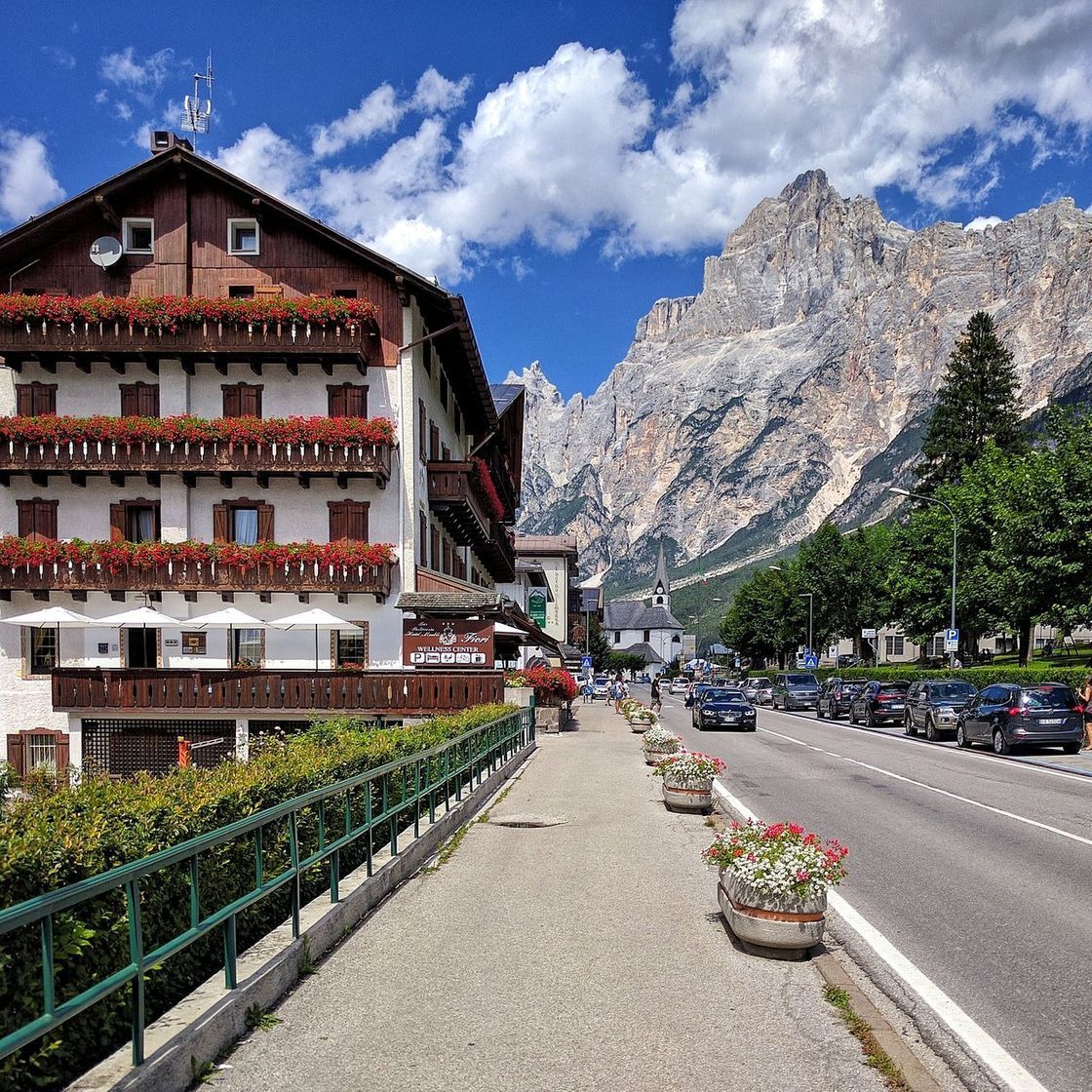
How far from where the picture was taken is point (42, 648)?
1200 inches

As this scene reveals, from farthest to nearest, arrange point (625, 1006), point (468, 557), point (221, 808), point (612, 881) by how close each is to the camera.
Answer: point (468, 557) < point (612, 881) < point (221, 808) < point (625, 1006)

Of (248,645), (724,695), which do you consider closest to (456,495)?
(248,645)

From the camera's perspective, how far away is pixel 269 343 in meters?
29.5

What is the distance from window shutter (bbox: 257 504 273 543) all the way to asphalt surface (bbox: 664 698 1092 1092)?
1543 cm

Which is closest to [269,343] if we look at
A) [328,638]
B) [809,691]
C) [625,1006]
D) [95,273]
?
[95,273]

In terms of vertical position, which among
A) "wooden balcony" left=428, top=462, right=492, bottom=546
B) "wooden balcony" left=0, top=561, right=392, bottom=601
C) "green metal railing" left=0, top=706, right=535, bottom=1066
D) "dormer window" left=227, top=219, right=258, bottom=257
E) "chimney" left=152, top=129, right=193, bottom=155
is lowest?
"green metal railing" left=0, top=706, right=535, bottom=1066

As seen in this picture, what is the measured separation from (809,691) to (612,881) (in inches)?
1942

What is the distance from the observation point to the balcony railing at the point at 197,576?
95.3 ft

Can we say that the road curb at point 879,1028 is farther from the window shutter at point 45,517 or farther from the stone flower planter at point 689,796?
the window shutter at point 45,517

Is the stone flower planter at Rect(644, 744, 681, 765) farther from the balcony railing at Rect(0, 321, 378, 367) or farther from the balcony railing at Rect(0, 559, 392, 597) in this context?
the balcony railing at Rect(0, 321, 378, 367)

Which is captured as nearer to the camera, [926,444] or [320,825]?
[320,825]

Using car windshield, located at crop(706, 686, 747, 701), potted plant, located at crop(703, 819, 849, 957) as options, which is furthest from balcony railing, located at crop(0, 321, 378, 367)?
potted plant, located at crop(703, 819, 849, 957)

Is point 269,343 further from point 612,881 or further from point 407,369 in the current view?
point 612,881

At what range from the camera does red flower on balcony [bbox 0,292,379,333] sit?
2930 centimetres
